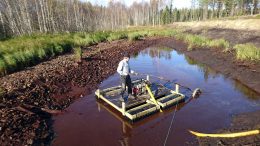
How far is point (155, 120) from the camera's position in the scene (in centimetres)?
830

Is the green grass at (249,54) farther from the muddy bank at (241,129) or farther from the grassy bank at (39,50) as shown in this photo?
the muddy bank at (241,129)

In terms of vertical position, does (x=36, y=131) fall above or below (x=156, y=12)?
below

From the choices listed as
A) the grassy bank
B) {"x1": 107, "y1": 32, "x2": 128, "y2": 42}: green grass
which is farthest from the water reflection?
{"x1": 107, "y1": 32, "x2": 128, "y2": 42}: green grass

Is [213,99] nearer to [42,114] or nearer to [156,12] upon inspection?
[42,114]

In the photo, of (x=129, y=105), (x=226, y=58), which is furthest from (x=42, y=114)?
(x=226, y=58)

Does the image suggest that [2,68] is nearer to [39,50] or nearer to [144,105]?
[39,50]

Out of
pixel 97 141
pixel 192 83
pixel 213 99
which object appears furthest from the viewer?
pixel 192 83

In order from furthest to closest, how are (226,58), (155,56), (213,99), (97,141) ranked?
(155,56), (226,58), (213,99), (97,141)

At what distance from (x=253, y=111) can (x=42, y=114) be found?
813 centimetres

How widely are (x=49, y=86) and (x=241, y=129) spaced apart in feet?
26.4

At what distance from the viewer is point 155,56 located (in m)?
21.5

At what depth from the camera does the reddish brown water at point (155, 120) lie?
697cm

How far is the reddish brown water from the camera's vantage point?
6.97m

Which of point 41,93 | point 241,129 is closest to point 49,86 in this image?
point 41,93
